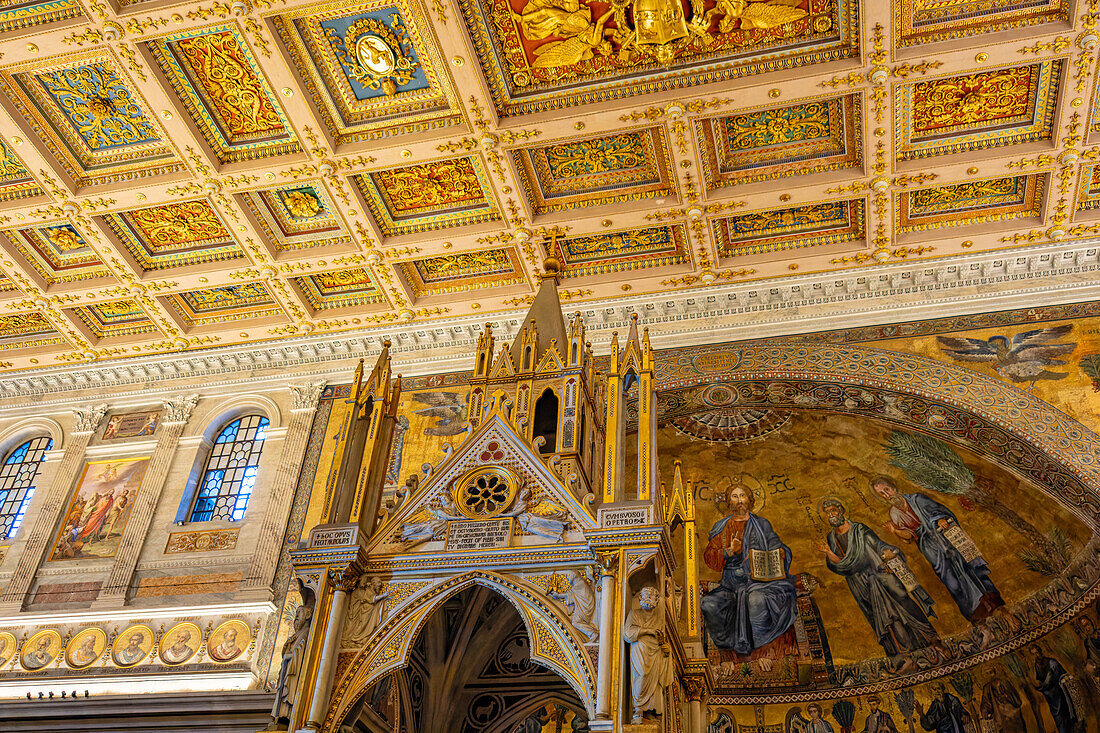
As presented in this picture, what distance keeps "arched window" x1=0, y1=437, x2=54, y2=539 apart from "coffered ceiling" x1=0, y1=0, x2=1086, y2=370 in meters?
2.74

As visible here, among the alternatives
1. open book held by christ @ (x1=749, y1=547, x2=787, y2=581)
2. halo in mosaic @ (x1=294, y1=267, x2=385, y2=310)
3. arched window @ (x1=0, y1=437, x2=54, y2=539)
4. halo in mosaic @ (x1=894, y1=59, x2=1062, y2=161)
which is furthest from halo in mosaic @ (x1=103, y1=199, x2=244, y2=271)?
halo in mosaic @ (x1=894, y1=59, x2=1062, y2=161)

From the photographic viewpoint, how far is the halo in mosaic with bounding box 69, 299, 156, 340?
16.5 m

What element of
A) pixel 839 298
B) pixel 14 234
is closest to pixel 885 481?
pixel 839 298

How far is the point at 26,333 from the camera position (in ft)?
57.0

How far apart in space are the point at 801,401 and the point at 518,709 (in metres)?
7.94

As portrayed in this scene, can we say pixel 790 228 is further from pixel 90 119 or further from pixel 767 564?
pixel 90 119

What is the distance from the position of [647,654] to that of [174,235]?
12.0m

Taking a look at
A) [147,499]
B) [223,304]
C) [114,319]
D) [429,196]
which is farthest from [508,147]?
[114,319]

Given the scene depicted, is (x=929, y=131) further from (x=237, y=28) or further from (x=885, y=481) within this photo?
(x=237, y=28)

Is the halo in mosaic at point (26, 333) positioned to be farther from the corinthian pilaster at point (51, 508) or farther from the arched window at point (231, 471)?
the arched window at point (231, 471)

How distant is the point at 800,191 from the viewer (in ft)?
43.4

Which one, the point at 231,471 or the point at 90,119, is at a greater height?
the point at 90,119

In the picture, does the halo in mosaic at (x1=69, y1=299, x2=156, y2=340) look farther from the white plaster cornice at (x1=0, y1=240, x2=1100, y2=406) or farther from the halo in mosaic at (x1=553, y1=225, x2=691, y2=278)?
the halo in mosaic at (x1=553, y1=225, x2=691, y2=278)

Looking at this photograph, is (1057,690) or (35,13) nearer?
(35,13)
